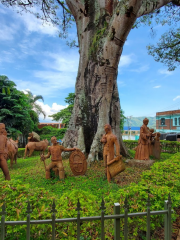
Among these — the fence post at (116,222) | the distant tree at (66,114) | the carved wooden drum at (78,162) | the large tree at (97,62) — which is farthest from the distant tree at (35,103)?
the fence post at (116,222)

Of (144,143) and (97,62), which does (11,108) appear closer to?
(97,62)

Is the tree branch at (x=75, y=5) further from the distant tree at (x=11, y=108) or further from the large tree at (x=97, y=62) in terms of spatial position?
the distant tree at (x=11, y=108)

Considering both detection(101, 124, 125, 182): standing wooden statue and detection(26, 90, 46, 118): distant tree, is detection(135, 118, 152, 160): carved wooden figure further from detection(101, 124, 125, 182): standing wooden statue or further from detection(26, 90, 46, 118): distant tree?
detection(26, 90, 46, 118): distant tree

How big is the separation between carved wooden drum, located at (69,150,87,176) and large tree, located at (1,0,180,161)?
1.40m

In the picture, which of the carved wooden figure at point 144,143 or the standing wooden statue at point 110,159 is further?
the carved wooden figure at point 144,143

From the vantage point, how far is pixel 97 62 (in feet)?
26.0

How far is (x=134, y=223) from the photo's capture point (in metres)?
2.33

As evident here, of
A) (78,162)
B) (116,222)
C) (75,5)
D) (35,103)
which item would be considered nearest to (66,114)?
(35,103)

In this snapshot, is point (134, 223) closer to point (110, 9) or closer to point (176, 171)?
point (176, 171)

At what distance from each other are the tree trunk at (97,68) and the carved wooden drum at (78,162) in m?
1.36

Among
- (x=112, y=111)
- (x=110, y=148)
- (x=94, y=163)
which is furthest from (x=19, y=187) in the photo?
(x=112, y=111)

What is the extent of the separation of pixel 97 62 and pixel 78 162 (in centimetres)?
467

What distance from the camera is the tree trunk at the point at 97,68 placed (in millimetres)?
6816

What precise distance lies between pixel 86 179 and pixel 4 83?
540 inches
